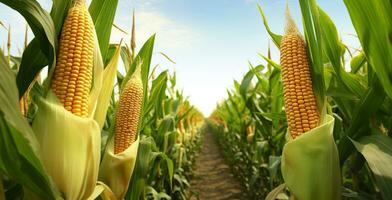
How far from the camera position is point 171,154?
15.7 feet

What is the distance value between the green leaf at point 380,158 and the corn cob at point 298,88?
0.81 feet

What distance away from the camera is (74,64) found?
52.3 inches

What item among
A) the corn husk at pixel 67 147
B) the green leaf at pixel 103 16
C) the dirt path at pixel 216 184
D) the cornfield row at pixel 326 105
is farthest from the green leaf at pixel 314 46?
the dirt path at pixel 216 184

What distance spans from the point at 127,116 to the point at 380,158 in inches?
49.5

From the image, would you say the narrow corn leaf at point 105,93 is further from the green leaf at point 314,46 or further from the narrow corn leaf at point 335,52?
the narrow corn leaf at point 335,52

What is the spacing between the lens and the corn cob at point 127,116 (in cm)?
175

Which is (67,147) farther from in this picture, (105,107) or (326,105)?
(326,105)

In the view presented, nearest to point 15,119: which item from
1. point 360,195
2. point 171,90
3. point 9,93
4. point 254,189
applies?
point 9,93

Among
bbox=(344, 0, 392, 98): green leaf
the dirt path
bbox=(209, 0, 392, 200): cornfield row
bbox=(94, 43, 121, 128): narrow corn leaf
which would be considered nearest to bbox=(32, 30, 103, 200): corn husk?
bbox=(94, 43, 121, 128): narrow corn leaf

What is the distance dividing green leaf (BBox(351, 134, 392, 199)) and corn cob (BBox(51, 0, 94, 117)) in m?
1.21

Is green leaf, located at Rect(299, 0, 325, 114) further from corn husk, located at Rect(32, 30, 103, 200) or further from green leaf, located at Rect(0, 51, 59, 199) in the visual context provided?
green leaf, located at Rect(0, 51, 59, 199)

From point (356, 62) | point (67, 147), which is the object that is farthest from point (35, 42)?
point (356, 62)

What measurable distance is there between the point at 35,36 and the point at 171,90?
4282mm

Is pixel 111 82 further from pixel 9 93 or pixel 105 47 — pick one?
pixel 9 93
